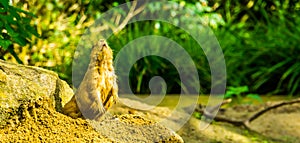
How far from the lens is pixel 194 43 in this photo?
752cm

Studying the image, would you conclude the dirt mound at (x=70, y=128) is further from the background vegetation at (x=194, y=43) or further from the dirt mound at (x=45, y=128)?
the background vegetation at (x=194, y=43)

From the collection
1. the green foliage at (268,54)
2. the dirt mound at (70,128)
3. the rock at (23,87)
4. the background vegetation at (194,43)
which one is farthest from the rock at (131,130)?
the green foliage at (268,54)

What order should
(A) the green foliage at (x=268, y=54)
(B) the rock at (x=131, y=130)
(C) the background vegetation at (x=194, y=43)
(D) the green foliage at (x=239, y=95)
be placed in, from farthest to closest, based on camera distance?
(A) the green foliage at (x=268, y=54), (C) the background vegetation at (x=194, y=43), (D) the green foliage at (x=239, y=95), (B) the rock at (x=131, y=130)

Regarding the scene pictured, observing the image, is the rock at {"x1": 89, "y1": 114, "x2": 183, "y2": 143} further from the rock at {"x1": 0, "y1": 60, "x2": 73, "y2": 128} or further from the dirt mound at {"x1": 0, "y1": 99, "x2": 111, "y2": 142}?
the rock at {"x1": 0, "y1": 60, "x2": 73, "y2": 128}

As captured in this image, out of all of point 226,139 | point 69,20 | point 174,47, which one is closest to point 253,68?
point 174,47

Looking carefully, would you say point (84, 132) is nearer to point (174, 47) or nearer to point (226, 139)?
point (226, 139)

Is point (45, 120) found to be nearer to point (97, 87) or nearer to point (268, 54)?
point (97, 87)

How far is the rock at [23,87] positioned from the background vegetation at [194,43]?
10.3 ft

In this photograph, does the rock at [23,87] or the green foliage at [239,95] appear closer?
the rock at [23,87]

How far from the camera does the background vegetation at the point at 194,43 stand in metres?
6.04

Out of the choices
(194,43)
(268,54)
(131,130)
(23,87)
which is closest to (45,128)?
(23,87)

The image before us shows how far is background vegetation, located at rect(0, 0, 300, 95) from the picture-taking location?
19.8 ft

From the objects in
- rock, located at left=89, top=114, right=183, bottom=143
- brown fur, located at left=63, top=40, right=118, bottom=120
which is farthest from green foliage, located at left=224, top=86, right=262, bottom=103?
brown fur, located at left=63, top=40, right=118, bottom=120

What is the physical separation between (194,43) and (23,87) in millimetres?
5243
